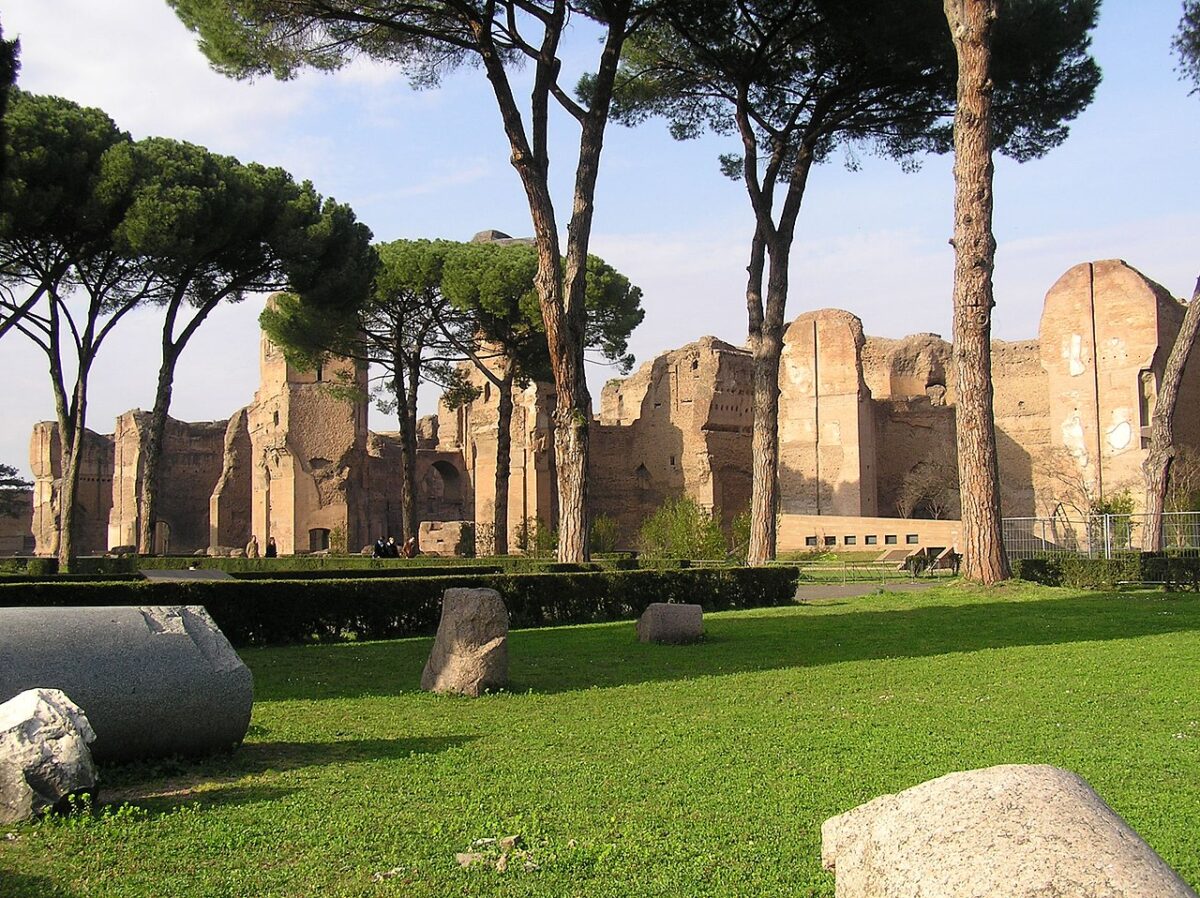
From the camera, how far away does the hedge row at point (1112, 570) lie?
1353 centimetres

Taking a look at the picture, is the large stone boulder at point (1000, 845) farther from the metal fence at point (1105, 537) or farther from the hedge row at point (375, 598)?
the metal fence at point (1105, 537)

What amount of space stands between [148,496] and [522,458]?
13101mm

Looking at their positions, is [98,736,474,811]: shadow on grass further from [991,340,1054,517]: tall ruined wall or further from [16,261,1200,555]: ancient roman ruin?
[991,340,1054,517]: tall ruined wall

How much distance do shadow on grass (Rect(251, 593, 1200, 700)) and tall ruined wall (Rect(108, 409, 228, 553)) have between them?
2985 cm

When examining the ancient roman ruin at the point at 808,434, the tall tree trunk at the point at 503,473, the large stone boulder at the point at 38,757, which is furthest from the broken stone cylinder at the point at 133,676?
the ancient roman ruin at the point at 808,434

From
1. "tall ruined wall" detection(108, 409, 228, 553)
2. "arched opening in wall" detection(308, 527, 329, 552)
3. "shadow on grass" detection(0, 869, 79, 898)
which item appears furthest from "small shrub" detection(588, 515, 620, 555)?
"shadow on grass" detection(0, 869, 79, 898)

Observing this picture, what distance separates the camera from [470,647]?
6328 mm

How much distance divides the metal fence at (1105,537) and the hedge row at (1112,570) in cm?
58

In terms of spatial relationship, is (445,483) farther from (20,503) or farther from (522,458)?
(20,503)

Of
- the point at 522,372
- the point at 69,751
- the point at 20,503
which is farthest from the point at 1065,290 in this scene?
the point at 20,503

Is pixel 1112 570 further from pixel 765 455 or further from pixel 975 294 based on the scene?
pixel 765 455

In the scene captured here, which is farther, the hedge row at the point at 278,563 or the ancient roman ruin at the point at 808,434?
the ancient roman ruin at the point at 808,434

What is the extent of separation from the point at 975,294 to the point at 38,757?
37.2 feet

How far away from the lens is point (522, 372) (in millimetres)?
25125
